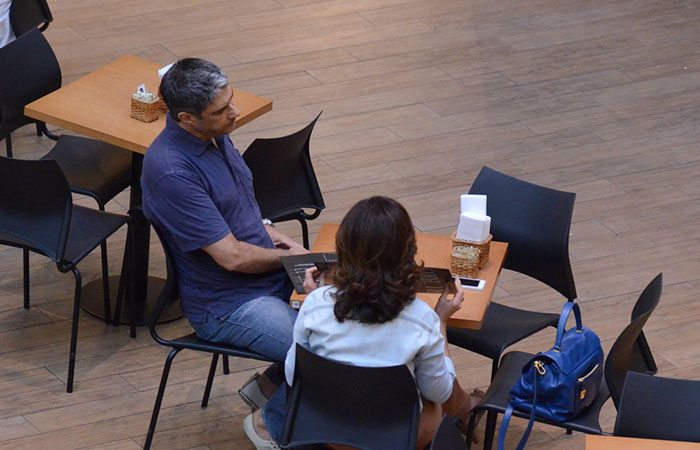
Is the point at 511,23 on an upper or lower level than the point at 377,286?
lower

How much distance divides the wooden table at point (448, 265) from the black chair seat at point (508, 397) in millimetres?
255

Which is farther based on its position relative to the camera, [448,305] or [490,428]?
[490,428]

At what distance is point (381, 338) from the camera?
3029 mm

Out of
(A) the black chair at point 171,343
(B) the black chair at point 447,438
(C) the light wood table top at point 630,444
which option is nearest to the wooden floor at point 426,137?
(A) the black chair at point 171,343

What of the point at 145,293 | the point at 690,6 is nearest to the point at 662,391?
the point at 145,293

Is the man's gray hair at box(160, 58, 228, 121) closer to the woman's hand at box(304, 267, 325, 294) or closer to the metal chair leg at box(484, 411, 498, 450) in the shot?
the woman's hand at box(304, 267, 325, 294)

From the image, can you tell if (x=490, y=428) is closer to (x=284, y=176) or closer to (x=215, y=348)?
(x=215, y=348)

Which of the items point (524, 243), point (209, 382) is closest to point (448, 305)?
point (524, 243)

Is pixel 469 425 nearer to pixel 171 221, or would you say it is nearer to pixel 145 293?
pixel 171 221

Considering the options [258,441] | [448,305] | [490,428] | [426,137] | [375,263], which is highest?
[375,263]

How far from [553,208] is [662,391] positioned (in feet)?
3.39

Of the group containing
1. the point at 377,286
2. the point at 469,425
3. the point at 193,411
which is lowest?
the point at 193,411

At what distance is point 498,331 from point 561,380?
60cm

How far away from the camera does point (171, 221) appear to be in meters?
3.58
